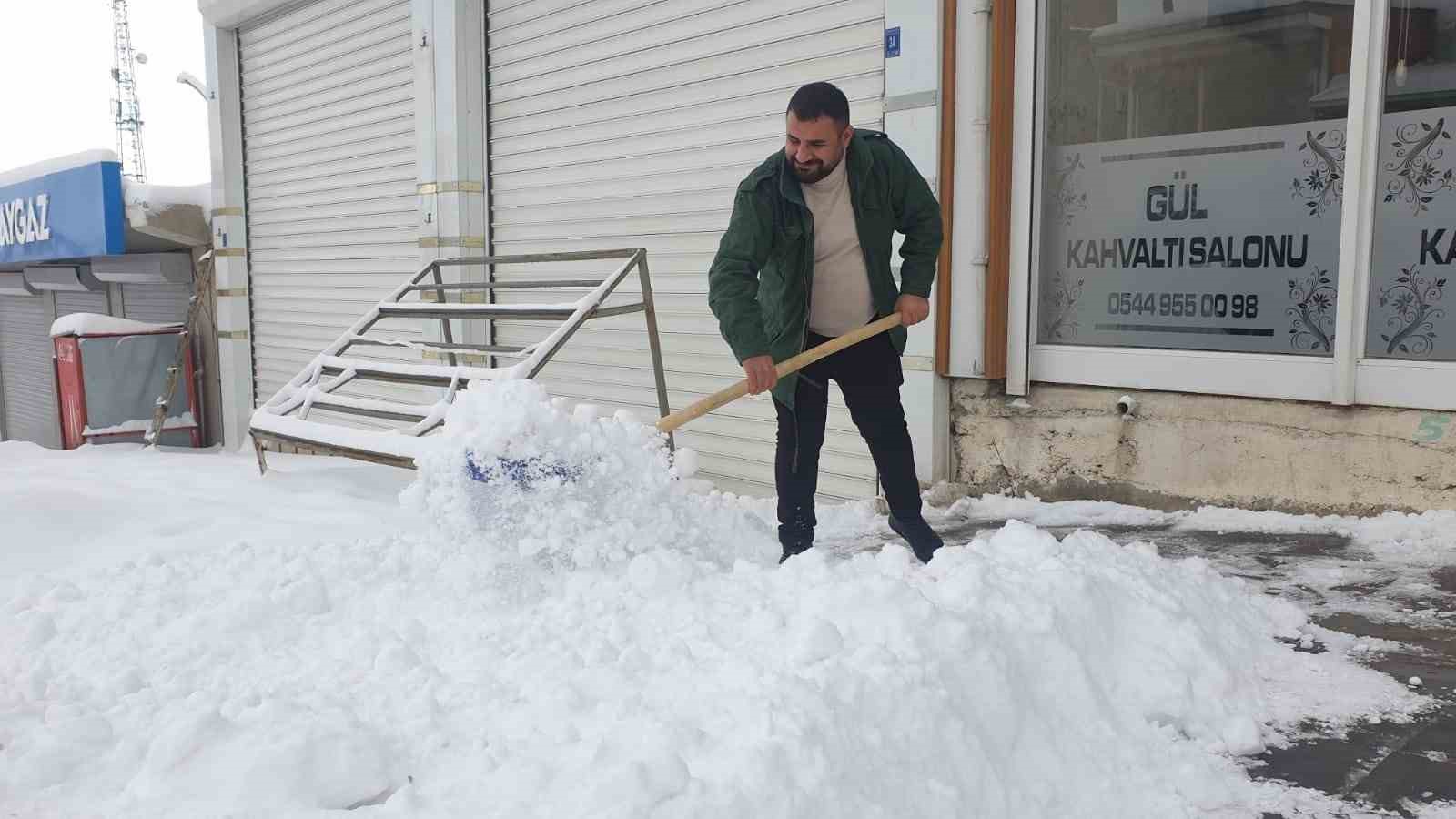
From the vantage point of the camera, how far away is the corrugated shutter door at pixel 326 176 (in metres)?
9.66

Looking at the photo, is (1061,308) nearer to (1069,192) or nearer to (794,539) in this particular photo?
(1069,192)

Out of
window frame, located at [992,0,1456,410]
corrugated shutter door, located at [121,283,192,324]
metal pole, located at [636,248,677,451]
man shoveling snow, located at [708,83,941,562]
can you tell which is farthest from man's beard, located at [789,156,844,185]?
corrugated shutter door, located at [121,283,192,324]

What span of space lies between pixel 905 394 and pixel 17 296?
17.8m

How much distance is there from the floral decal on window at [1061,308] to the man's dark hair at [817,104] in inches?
91.8

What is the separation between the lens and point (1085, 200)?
542 centimetres

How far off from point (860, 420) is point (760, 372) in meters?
0.56

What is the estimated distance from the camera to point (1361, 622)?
341 centimetres

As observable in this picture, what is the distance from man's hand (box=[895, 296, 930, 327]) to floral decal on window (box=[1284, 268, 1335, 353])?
6.53 feet

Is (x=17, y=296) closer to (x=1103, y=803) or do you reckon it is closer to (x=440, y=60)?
(x=440, y=60)

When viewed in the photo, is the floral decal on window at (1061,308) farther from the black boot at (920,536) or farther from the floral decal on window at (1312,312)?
the black boot at (920,536)

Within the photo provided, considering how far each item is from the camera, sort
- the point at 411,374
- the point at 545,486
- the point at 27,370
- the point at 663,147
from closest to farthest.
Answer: the point at 545,486, the point at 411,374, the point at 663,147, the point at 27,370

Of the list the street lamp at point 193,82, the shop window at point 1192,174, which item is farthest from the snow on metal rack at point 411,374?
the street lamp at point 193,82

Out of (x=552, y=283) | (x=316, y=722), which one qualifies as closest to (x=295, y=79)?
(x=552, y=283)

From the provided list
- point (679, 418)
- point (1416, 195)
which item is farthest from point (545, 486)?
point (1416, 195)
